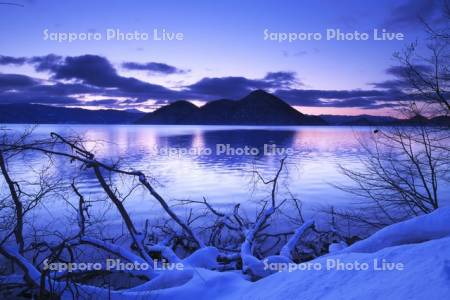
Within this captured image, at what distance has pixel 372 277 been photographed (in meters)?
3.47

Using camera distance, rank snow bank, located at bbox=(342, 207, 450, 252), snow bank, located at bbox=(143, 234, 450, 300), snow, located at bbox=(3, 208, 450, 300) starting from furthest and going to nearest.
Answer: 1. snow bank, located at bbox=(342, 207, 450, 252)
2. snow, located at bbox=(3, 208, 450, 300)
3. snow bank, located at bbox=(143, 234, 450, 300)

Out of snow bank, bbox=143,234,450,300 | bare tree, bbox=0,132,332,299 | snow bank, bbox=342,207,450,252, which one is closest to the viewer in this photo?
snow bank, bbox=143,234,450,300

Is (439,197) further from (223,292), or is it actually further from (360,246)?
(223,292)

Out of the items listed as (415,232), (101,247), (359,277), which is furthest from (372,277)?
(101,247)

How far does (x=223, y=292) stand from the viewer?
190 inches

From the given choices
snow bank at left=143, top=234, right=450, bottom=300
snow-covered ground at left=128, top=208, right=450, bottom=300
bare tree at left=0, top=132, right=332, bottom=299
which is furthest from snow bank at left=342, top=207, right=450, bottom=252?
bare tree at left=0, top=132, right=332, bottom=299

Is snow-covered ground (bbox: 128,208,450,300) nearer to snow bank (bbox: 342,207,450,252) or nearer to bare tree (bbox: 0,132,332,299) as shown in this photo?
snow bank (bbox: 342,207,450,252)

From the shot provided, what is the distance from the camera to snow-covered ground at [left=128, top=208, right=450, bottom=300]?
2.97 metres

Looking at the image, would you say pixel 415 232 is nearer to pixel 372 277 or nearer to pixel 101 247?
pixel 372 277

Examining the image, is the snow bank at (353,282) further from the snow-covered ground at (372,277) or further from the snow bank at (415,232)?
the snow bank at (415,232)

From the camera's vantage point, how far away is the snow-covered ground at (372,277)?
9.76ft

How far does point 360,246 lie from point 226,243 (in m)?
6.85

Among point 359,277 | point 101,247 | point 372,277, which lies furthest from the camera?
point 101,247

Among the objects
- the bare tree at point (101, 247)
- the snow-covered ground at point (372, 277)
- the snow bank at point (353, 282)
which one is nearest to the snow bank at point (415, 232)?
the snow-covered ground at point (372, 277)
